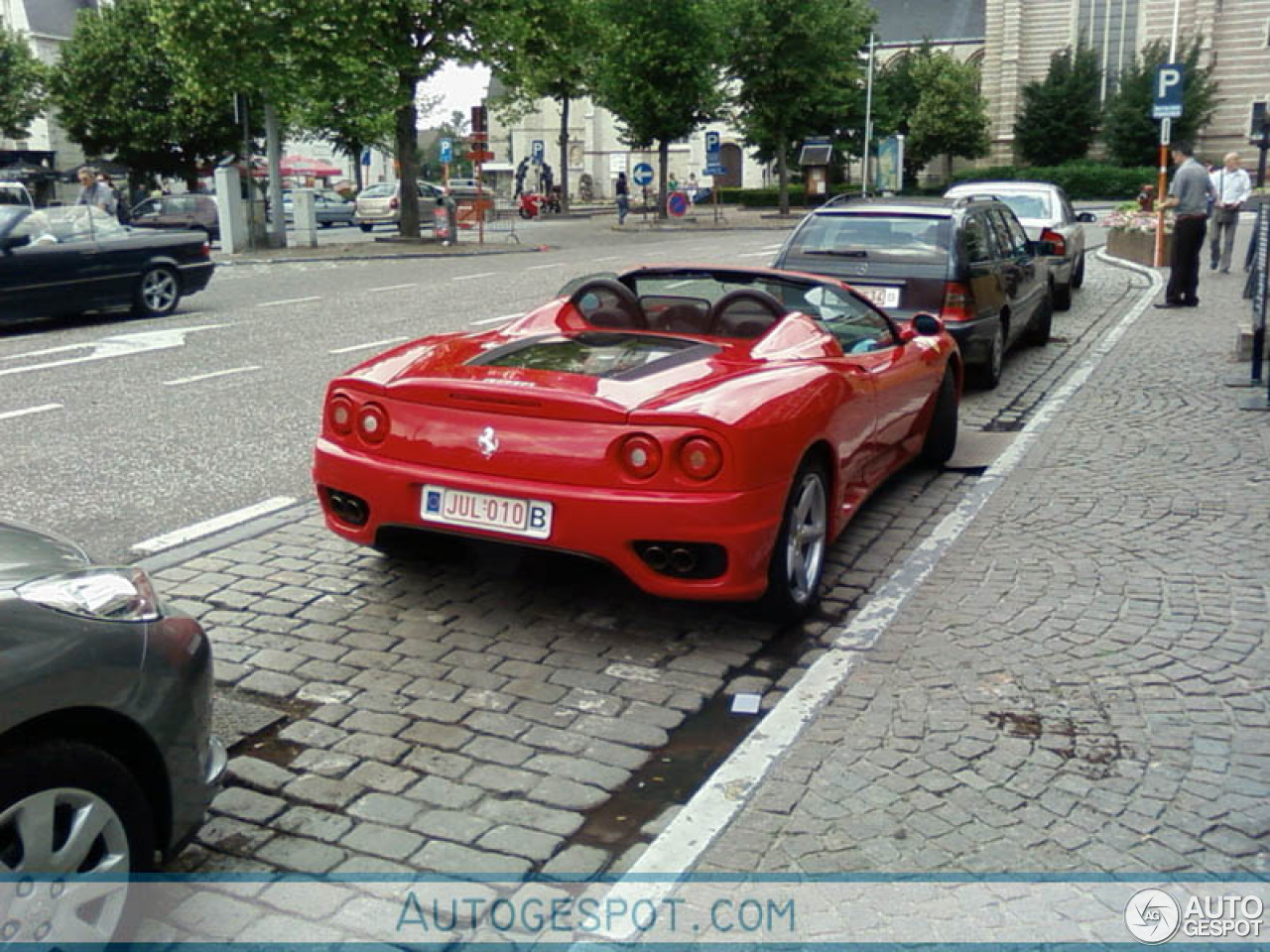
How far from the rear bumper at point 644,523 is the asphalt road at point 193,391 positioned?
6.56ft

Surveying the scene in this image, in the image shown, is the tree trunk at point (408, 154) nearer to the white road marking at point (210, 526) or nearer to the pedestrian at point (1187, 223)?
the pedestrian at point (1187, 223)

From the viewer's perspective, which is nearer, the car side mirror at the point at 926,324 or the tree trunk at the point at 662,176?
the car side mirror at the point at 926,324

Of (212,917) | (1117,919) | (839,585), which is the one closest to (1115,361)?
(839,585)

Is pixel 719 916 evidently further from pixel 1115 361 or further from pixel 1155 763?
pixel 1115 361

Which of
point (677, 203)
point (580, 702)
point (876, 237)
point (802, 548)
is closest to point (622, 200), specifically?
point (677, 203)

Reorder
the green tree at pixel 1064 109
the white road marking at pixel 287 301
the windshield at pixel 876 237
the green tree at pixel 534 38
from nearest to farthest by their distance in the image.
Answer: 1. the windshield at pixel 876 237
2. the white road marking at pixel 287 301
3. the green tree at pixel 534 38
4. the green tree at pixel 1064 109

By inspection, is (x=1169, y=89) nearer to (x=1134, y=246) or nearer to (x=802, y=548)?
(x=1134, y=246)

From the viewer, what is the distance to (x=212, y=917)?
303 centimetres

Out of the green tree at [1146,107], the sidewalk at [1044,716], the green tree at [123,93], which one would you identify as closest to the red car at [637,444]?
the sidewalk at [1044,716]

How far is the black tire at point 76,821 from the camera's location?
244cm

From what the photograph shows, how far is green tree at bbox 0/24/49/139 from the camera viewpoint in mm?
50969

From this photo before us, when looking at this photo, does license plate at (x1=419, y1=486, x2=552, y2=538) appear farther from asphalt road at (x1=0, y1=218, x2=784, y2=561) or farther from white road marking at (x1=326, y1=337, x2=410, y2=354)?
white road marking at (x1=326, y1=337, x2=410, y2=354)

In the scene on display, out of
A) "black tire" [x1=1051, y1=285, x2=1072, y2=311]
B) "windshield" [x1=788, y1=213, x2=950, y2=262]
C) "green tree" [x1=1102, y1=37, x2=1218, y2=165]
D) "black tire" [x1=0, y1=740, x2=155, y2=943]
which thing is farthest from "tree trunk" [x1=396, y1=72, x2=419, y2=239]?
"green tree" [x1=1102, y1=37, x2=1218, y2=165]

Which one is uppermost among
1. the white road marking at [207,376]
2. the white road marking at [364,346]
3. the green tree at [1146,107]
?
the green tree at [1146,107]
